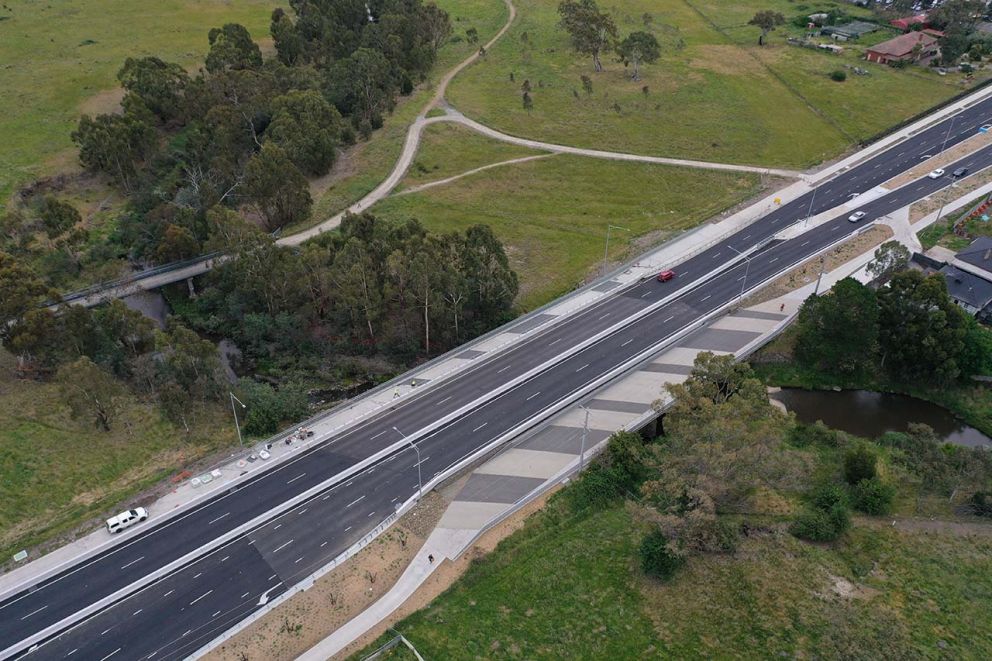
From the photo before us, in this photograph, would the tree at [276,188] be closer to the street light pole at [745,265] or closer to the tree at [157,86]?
the tree at [157,86]

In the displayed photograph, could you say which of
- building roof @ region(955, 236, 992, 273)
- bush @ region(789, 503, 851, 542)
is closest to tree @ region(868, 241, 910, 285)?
building roof @ region(955, 236, 992, 273)

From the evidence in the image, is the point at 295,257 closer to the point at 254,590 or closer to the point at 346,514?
the point at 346,514

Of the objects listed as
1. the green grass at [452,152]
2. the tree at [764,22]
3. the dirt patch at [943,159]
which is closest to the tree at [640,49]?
the tree at [764,22]

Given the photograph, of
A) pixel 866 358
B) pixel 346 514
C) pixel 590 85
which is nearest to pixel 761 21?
pixel 590 85

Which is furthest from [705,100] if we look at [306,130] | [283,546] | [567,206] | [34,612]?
[34,612]

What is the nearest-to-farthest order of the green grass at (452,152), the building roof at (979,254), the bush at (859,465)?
the bush at (859,465)
the building roof at (979,254)
the green grass at (452,152)

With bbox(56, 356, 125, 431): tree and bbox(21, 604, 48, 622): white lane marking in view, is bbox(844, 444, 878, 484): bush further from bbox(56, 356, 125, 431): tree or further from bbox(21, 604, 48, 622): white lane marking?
bbox(56, 356, 125, 431): tree

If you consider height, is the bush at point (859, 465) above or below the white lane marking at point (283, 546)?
above
